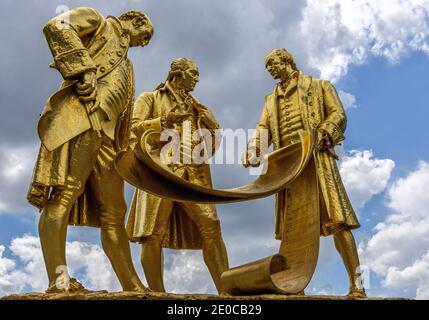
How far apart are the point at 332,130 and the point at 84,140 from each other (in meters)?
3.39

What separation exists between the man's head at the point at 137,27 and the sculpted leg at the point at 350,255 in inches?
132

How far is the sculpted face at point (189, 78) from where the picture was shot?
8938mm

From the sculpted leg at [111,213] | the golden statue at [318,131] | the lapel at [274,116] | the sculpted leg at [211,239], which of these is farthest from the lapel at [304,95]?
the sculpted leg at [111,213]

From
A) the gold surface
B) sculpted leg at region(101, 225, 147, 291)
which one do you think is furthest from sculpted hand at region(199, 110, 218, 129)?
sculpted leg at region(101, 225, 147, 291)

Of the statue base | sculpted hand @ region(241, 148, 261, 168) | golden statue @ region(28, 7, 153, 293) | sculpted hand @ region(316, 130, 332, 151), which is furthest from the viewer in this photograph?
sculpted hand @ region(241, 148, 261, 168)

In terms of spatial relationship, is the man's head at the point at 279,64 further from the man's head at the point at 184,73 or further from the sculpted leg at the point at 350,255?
the sculpted leg at the point at 350,255

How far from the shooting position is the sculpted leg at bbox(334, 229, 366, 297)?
802cm

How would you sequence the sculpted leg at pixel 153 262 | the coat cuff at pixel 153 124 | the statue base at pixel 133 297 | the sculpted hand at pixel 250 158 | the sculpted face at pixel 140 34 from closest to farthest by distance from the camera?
the statue base at pixel 133 297, the sculpted face at pixel 140 34, the sculpted leg at pixel 153 262, the coat cuff at pixel 153 124, the sculpted hand at pixel 250 158

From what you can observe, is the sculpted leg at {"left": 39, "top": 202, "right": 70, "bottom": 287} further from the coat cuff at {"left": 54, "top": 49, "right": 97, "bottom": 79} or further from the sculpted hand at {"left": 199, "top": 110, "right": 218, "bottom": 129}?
the sculpted hand at {"left": 199, "top": 110, "right": 218, "bottom": 129}

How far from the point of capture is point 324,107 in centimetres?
895

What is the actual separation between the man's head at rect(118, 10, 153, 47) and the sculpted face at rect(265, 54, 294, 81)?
2.06 m
